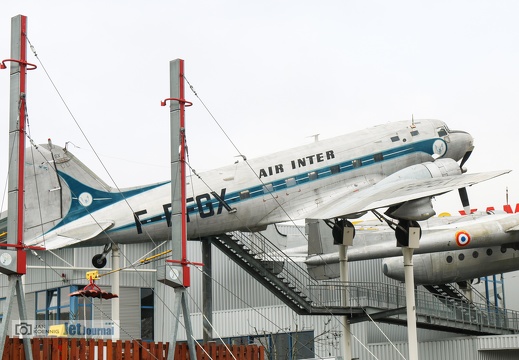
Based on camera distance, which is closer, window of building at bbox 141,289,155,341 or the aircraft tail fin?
the aircraft tail fin

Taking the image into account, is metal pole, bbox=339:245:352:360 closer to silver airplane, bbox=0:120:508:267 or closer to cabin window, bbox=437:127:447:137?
silver airplane, bbox=0:120:508:267

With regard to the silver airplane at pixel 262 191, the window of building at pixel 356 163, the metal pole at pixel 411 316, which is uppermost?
the window of building at pixel 356 163

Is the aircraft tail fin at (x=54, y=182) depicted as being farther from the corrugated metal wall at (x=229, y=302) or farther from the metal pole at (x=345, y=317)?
the corrugated metal wall at (x=229, y=302)

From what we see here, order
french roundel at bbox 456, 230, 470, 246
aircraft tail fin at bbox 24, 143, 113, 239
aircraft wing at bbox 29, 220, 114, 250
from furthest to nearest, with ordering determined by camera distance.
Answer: french roundel at bbox 456, 230, 470, 246 < aircraft tail fin at bbox 24, 143, 113, 239 < aircraft wing at bbox 29, 220, 114, 250

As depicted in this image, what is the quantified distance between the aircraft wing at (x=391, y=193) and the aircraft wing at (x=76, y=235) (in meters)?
8.97

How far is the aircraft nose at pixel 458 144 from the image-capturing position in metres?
46.0

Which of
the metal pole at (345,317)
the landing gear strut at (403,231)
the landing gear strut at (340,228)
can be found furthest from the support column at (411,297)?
the landing gear strut at (340,228)

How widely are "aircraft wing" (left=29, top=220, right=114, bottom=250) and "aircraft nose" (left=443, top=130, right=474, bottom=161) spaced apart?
17911 millimetres

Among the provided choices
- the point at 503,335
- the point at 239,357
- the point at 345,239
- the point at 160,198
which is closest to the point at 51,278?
the point at 160,198

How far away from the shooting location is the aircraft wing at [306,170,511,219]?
3543cm

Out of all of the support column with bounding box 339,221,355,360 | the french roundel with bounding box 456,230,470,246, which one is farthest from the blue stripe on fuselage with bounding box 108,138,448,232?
the french roundel with bounding box 456,230,470,246

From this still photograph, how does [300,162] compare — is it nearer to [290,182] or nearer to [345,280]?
[290,182]

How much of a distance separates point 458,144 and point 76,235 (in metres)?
20.2

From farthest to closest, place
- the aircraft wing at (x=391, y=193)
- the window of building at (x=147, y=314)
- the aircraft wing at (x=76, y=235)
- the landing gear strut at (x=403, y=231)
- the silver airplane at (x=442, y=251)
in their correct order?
the window of building at (x=147, y=314) < the silver airplane at (x=442, y=251) < the aircraft wing at (x=76, y=235) < the landing gear strut at (x=403, y=231) < the aircraft wing at (x=391, y=193)
